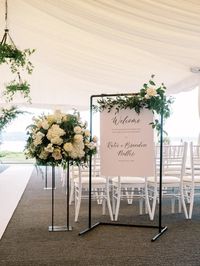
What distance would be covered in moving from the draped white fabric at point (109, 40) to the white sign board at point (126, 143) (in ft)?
4.23

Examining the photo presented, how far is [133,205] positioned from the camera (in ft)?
22.9

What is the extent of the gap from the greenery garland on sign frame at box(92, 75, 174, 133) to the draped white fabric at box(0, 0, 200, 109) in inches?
36.6

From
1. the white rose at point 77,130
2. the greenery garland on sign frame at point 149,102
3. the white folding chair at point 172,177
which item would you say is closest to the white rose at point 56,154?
the white rose at point 77,130

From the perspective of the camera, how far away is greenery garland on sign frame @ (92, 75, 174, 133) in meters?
5.00

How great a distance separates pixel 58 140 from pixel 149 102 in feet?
3.92

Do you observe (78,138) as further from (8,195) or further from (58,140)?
(8,195)

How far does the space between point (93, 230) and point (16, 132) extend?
1331cm

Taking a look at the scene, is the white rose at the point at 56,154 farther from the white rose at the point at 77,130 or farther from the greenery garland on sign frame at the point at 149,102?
the greenery garland on sign frame at the point at 149,102

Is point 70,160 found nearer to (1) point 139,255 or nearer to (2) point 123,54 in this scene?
(1) point 139,255

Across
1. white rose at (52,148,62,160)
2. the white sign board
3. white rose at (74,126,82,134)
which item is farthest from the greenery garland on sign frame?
white rose at (52,148,62,160)

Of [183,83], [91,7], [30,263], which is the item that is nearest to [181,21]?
[91,7]

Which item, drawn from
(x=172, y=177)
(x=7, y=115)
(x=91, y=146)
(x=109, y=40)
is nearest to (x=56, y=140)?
(x=91, y=146)

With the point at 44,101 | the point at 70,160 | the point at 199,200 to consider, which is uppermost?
the point at 44,101

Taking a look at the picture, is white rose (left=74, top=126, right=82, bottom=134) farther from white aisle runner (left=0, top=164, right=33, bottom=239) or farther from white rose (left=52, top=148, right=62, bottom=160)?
white aisle runner (left=0, top=164, right=33, bottom=239)
